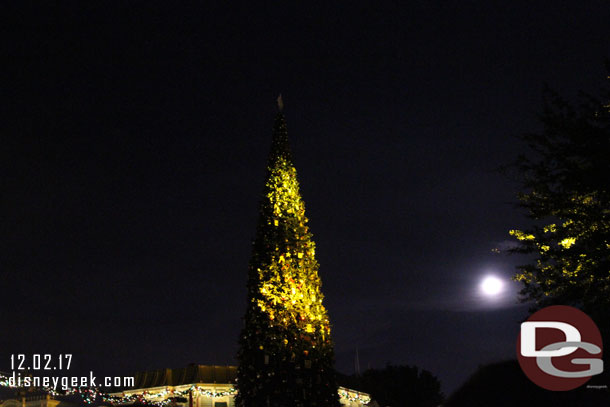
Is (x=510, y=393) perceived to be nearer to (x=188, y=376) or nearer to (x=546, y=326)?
(x=546, y=326)

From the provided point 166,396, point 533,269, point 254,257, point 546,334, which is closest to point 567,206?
point 533,269

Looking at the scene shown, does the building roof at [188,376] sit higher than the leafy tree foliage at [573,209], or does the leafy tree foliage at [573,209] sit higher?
the leafy tree foliage at [573,209]

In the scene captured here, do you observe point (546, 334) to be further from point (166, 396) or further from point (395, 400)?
point (395, 400)

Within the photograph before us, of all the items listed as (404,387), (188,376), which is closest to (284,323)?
(188,376)

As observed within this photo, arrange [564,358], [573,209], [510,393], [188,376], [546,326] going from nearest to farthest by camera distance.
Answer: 1. [510,393]
2. [564,358]
3. [546,326]
4. [573,209]
5. [188,376]

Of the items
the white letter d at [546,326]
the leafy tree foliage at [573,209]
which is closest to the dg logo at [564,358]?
the white letter d at [546,326]

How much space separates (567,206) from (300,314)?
672 cm

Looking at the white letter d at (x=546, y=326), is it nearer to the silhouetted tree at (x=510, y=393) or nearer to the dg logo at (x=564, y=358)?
the dg logo at (x=564, y=358)

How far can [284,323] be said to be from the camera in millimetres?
14391

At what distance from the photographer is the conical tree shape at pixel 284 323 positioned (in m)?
14.2

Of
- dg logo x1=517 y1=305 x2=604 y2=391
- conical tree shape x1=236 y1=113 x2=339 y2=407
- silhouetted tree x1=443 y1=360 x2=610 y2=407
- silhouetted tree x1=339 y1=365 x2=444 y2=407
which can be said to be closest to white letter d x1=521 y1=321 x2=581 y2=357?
dg logo x1=517 y1=305 x2=604 y2=391

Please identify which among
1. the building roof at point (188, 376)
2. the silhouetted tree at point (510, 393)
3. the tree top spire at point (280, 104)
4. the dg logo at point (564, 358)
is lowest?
the building roof at point (188, 376)

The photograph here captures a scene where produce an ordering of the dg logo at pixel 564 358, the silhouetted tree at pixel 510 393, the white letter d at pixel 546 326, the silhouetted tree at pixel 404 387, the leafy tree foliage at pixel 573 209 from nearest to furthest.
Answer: the silhouetted tree at pixel 510 393, the dg logo at pixel 564 358, the white letter d at pixel 546 326, the leafy tree foliage at pixel 573 209, the silhouetted tree at pixel 404 387

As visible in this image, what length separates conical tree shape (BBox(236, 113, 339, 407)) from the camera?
14.2 metres
